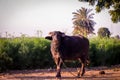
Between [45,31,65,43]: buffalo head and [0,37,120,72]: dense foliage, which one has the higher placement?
[45,31,65,43]: buffalo head

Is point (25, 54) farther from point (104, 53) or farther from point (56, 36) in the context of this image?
point (104, 53)

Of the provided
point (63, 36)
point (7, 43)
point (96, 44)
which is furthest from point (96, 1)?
point (63, 36)

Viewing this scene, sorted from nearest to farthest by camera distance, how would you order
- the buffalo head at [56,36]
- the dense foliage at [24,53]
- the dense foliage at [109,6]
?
1. the buffalo head at [56,36]
2. the dense foliage at [24,53]
3. the dense foliage at [109,6]

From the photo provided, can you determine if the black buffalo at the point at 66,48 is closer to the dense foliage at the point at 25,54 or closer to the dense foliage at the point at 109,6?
the dense foliage at the point at 25,54

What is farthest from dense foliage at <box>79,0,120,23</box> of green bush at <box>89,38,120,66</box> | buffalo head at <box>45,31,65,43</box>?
buffalo head at <box>45,31,65,43</box>

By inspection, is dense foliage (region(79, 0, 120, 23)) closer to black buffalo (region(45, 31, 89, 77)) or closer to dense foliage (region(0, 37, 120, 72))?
dense foliage (region(0, 37, 120, 72))

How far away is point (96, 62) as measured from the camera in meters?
19.9

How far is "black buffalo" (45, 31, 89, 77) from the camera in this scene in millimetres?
12538

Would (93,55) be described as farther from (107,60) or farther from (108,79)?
(108,79)

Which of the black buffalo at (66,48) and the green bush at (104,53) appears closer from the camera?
the black buffalo at (66,48)

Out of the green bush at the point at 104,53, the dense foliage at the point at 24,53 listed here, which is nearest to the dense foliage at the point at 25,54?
the dense foliage at the point at 24,53

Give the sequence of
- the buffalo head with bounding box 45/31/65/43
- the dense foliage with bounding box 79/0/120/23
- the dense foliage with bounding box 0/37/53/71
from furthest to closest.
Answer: the dense foliage with bounding box 79/0/120/23 < the dense foliage with bounding box 0/37/53/71 < the buffalo head with bounding box 45/31/65/43

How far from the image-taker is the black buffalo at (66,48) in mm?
12538

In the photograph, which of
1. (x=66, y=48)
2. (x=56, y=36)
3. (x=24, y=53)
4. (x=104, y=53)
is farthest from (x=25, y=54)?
(x=104, y=53)
